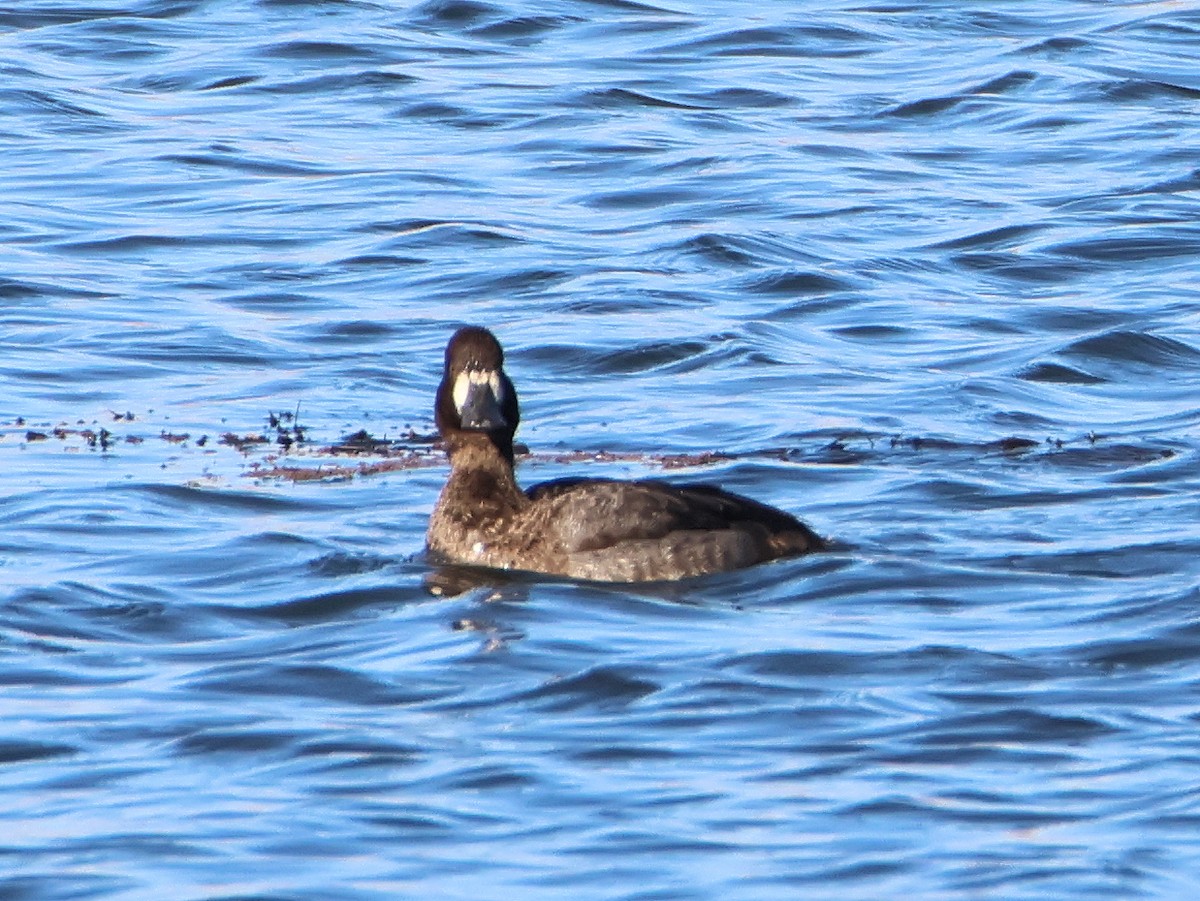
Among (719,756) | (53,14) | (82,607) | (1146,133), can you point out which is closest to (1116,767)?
(719,756)

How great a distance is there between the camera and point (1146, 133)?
22.4 m

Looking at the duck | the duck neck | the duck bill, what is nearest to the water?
the duck

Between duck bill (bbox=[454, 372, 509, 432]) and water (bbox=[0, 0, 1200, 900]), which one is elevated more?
duck bill (bbox=[454, 372, 509, 432])

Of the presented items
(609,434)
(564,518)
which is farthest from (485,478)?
(609,434)

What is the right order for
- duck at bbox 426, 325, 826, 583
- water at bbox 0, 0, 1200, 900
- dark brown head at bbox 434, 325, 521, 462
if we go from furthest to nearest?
1. dark brown head at bbox 434, 325, 521, 462
2. duck at bbox 426, 325, 826, 583
3. water at bbox 0, 0, 1200, 900

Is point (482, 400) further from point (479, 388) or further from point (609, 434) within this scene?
point (609, 434)

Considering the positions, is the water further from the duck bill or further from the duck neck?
the duck bill

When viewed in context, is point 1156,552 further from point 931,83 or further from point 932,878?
point 931,83

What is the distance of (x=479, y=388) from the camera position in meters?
10.6

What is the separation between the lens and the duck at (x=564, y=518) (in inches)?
399

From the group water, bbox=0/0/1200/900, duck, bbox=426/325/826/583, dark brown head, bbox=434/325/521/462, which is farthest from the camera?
dark brown head, bbox=434/325/521/462

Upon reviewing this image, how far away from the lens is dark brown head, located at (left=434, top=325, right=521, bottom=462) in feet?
34.4

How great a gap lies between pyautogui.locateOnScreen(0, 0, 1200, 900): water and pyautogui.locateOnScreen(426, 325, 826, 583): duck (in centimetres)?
16

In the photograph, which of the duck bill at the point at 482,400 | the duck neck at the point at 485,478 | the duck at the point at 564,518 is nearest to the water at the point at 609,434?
the duck at the point at 564,518
